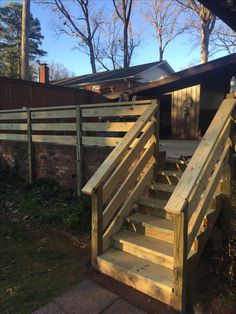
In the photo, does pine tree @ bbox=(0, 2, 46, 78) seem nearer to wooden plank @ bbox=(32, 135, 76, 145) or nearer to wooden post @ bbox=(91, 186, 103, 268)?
wooden plank @ bbox=(32, 135, 76, 145)

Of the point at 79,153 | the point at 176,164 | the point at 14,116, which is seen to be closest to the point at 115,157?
the point at 176,164

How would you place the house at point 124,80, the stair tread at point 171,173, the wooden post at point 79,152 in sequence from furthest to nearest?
the house at point 124,80
the wooden post at point 79,152
the stair tread at point 171,173

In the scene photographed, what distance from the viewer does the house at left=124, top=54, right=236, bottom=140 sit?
8891 mm

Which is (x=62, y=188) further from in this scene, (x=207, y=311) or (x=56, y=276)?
(x=207, y=311)

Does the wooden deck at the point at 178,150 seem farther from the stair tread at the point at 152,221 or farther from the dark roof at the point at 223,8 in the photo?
the dark roof at the point at 223,8

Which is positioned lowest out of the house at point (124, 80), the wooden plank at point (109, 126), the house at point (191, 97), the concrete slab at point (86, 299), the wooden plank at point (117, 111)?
the concrete slab at point (86, 299)

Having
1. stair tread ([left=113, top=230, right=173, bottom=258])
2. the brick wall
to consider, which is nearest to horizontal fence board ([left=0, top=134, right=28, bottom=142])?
the brick wall

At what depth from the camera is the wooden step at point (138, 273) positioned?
2.87 meters

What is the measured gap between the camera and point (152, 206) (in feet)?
13.2

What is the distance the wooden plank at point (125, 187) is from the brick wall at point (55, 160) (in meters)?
0.97

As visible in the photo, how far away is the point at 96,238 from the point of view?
345 cm

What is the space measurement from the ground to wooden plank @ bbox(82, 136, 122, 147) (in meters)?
1.02

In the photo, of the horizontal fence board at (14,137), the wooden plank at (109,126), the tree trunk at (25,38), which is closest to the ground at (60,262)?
the wooden plank at (109,126)

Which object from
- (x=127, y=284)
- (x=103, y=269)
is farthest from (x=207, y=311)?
(x=103, y=269)
